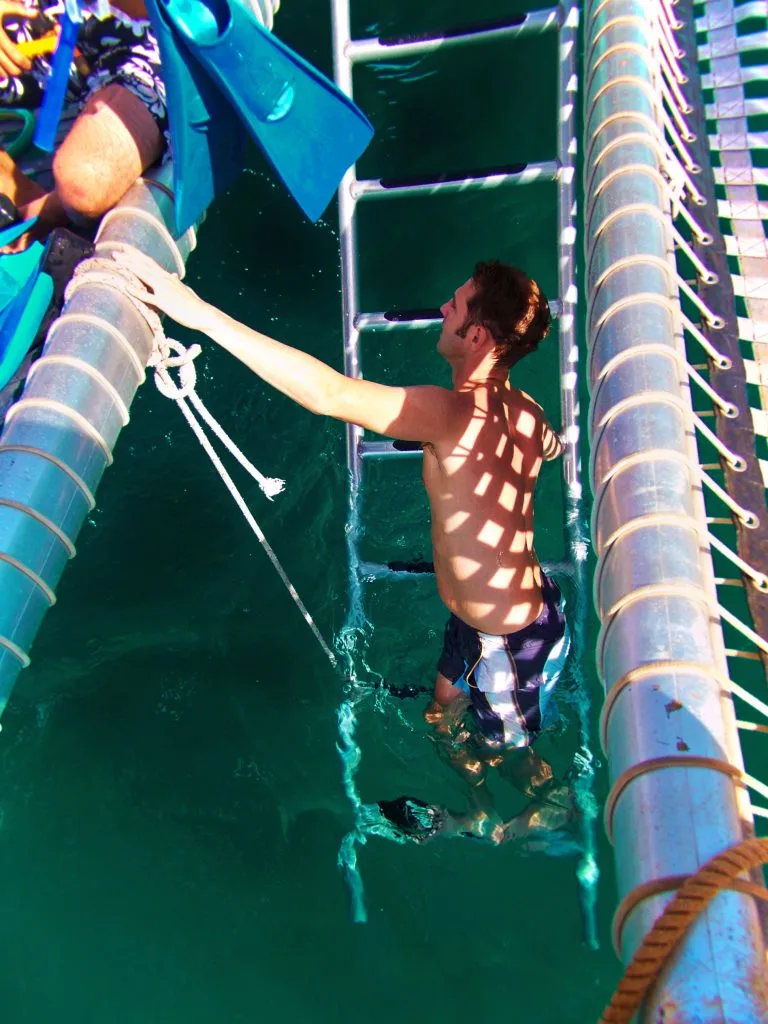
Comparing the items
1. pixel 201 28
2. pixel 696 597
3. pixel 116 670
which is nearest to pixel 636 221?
pixel 696 597

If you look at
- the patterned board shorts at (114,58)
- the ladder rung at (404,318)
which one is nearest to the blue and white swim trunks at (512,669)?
the ladder rung at (404,318)

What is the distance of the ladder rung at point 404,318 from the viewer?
303cm

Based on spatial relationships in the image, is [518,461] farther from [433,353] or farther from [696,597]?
[433,353]

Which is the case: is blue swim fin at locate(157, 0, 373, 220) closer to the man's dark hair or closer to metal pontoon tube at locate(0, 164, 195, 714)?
metal pontoon tube at locate(0, 164, 195, 714)

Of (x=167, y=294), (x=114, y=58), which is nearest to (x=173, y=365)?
(x=167, y=294)

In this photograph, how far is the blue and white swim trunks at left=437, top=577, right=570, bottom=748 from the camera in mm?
2555

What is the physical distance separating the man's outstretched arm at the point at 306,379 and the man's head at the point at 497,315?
190 millimetres

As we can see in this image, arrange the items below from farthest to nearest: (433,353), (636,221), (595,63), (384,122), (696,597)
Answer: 1. (384,122)
2. (433,353)
3. (595,63)
4. (636,221)
5. (696,597)

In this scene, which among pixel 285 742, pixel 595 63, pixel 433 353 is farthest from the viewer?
pixel 433 353

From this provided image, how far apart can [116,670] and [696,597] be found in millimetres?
2245

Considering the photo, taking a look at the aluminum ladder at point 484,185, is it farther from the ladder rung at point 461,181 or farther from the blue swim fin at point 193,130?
the blue swim fin at point 193,130

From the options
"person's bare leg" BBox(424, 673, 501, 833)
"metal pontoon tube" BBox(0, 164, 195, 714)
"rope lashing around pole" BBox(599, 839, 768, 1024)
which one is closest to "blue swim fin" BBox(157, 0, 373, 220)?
"metal pontoon tube" BBox(0, 164, 195, 714)

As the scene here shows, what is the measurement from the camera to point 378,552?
3.51 m

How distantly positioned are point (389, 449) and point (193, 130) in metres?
1.18
